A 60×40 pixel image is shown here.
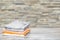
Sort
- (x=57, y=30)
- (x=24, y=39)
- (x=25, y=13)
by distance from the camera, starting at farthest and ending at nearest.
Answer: (x=25, y=13) < (x=57, y=30) < (x=24, y=39)

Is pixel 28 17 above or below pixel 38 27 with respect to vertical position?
above

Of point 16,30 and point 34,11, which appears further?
point 34,11

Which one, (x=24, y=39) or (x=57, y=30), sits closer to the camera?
(x=24, y=39)

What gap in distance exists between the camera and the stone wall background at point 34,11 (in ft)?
7.14

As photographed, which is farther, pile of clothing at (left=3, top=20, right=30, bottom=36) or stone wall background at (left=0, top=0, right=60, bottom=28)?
stone wall background at (left=0, top=0, right=60, bottom=28)

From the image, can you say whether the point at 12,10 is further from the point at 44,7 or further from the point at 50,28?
the point at 50,28

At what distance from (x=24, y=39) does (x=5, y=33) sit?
160mm

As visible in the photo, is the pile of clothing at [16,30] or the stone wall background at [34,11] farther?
the stone wall background at [34,11]

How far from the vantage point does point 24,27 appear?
47.1 inches

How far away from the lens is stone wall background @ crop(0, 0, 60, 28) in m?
2.18

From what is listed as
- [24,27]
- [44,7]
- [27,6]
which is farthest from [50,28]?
[24,27]

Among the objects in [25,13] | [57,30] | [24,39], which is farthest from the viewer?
[25,13]

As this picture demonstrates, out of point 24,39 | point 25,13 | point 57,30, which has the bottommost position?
point 57,30

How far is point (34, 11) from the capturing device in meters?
2.19
